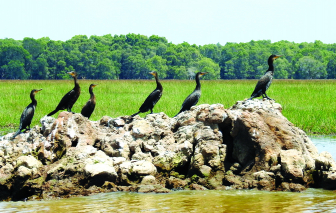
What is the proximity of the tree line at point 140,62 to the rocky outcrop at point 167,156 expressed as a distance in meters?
110

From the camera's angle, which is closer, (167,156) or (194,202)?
(194,202)

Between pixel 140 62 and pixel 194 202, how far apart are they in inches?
4832

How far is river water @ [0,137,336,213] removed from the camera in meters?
8.14

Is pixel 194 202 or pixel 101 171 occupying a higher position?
pixel 101 171

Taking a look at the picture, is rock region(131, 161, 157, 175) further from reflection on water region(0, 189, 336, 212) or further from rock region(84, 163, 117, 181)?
reflection on water region(0, 189, 336, 212)

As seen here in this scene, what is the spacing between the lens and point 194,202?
28.2 feet

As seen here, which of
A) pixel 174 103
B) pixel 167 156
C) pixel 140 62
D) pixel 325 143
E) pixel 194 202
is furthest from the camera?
pixel 140 62

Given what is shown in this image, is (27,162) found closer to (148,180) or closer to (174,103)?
(148,180)

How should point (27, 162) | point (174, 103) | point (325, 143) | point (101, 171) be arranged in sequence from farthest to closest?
1. point (174, 103)
2. point (325, 143)
3. point (27, 162)
4. point (101, 171)

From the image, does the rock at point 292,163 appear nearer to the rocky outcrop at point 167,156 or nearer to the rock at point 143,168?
the rocky outcrop at point 167,156

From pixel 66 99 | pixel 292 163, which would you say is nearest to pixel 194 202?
pixel 292 163

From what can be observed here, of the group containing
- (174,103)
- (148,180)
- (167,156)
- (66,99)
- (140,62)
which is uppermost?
(140,62)

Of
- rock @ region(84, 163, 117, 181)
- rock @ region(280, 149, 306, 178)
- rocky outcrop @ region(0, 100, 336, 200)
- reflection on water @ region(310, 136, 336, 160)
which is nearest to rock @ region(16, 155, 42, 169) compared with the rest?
rocky outcrop @ region(0, 100, 336, 200)

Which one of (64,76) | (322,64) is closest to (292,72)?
(322,64)
